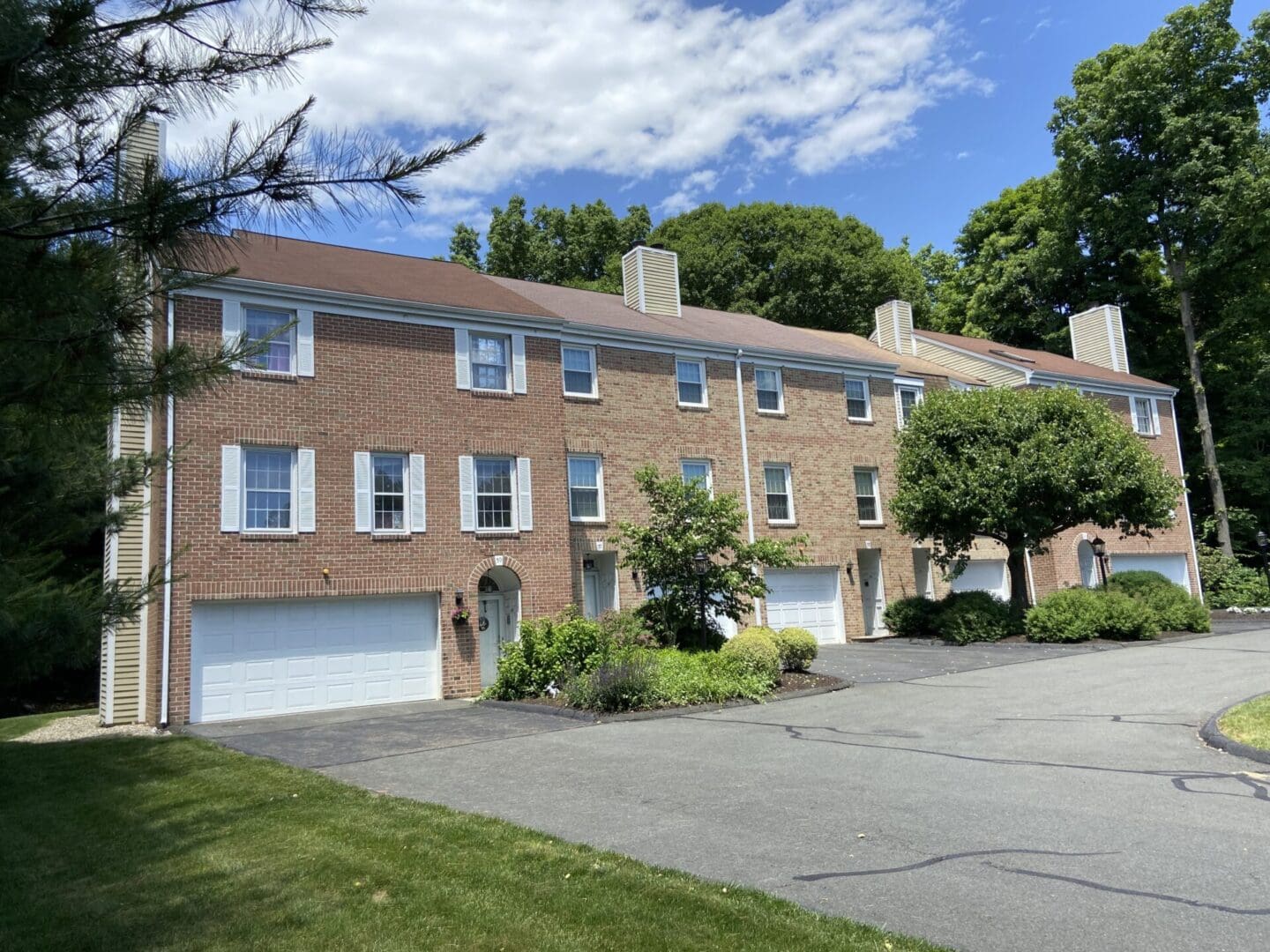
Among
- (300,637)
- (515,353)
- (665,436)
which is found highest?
(515,353)

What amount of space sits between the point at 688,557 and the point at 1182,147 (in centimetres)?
2765

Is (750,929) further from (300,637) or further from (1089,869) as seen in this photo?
(300,637)

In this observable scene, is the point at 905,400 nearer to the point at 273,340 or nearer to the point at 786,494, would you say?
the point at 786,494

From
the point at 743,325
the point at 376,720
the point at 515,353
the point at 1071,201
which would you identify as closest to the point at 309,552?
the point at 376,720

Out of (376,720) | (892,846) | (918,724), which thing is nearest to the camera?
(892,846)

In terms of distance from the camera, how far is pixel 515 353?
1958 centimetres

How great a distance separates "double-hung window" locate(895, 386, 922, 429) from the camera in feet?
89.5

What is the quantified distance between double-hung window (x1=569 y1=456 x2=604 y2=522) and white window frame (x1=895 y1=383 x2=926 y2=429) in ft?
33.5

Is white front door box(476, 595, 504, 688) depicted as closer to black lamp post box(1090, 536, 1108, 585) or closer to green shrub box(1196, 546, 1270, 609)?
black lamp post box(1090, 536, 1108, 585)

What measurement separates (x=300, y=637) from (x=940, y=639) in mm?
15181

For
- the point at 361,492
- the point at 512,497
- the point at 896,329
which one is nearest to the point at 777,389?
the point at 512,497

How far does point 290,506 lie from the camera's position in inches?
656

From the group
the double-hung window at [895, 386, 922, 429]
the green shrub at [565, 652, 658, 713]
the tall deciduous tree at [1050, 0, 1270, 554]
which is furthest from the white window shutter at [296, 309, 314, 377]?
the tall deciduous tree at [1050, 0, 1270, 554]

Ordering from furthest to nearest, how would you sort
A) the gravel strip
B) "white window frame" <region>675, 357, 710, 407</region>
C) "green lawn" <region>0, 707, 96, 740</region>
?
"white window frame" <region>675, 357, 710, 407</region>
"green lawn" <region>0, 707, 96, 740</region>
the gravel strip
